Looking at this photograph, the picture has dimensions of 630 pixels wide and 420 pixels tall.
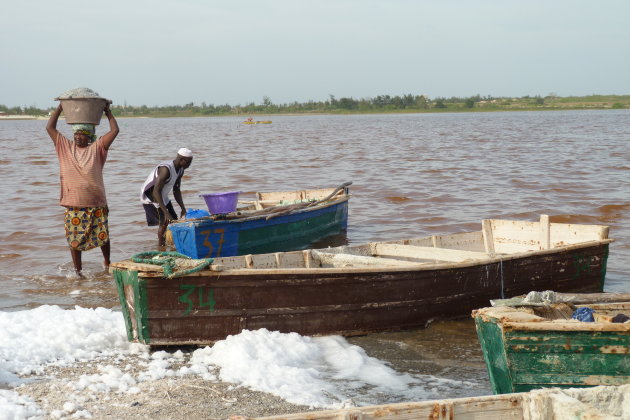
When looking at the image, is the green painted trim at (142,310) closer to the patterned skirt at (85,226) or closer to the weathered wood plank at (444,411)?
the patterned skirt at (85,226)

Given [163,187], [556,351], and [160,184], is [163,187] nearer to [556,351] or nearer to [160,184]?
[160,184]

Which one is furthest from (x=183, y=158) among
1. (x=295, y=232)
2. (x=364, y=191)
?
(x=364, y=191)

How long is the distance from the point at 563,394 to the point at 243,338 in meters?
3.17

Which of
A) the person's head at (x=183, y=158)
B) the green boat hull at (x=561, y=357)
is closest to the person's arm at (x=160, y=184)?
the person's head at (x=183, y=158)

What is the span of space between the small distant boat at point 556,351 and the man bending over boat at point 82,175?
197 inches

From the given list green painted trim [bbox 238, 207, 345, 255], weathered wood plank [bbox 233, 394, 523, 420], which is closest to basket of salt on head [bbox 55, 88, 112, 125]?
green painted trim [bbox 238, 207, 345, 255]

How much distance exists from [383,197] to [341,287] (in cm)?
1153

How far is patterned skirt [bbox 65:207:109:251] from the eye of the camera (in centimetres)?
828

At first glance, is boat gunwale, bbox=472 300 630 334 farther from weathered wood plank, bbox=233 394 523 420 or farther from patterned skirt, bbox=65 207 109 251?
patterned skirt, bbox=65 207 109 251

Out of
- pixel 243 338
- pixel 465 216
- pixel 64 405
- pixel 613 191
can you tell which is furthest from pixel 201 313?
pixel 613 191

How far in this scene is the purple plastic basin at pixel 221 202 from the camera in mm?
10070

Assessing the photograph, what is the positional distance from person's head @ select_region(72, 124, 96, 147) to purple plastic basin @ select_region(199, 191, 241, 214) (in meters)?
2.21

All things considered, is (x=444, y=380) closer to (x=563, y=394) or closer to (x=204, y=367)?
(x=204, y=367)

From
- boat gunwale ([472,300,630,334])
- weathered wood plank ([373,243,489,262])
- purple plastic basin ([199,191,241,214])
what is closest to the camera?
boat gunwale ([472,300,630,334])
